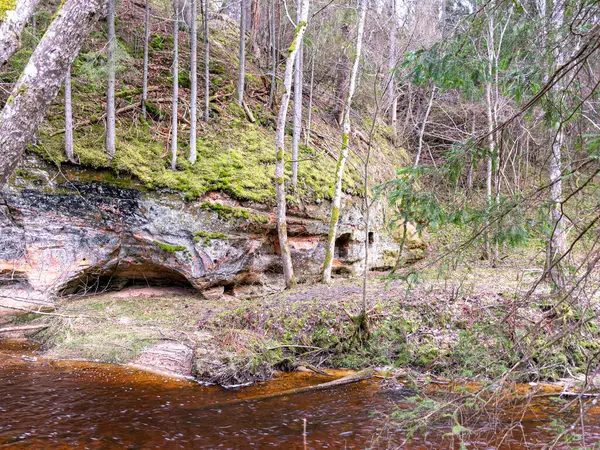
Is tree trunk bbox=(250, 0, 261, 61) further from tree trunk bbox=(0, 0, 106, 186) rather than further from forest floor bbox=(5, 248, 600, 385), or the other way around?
tree trunk bbox=(0, 0, 106, 186)

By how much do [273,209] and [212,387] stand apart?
218 inches

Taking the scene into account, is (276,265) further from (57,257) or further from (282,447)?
(282,447)

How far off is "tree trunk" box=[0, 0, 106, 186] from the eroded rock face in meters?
6.67

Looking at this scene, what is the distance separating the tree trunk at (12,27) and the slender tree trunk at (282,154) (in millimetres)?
7067

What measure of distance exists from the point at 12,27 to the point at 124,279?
843cm

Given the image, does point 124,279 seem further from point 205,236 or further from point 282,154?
point 282,154

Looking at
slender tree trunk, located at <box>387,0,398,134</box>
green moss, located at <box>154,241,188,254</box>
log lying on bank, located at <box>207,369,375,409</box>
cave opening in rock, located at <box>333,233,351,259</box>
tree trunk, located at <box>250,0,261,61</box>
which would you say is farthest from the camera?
tree trunk, located at <box>250,0,261,61</box>

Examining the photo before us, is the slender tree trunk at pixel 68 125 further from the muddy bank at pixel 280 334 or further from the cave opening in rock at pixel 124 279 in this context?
the muddy bank at pixel 280 334

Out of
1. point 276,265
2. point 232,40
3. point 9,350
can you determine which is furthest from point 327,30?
point 9,350

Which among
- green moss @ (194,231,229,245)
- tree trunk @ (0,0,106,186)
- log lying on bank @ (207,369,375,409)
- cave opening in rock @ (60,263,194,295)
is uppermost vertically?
tree trunk @ (0,0,106,186)

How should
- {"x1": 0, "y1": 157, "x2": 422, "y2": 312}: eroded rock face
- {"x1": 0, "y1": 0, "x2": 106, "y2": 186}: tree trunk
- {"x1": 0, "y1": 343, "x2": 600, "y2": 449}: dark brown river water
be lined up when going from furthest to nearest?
{"x1": 0, "y1": 157, "x2": 422, "y2": 312}: eroded rock face
{"x1": 0, "y1": 343, "x2": 600, "y2": 449}: dark brown river water
{"x1": 0, "y1": 0, "x2": 106, "y2": 186}: tree trunk

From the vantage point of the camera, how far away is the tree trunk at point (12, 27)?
3.30 meters

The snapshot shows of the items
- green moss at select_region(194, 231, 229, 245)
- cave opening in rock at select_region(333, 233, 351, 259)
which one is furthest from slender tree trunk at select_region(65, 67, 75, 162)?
cave opening in rock at select_region(333, 233, 351, 259)

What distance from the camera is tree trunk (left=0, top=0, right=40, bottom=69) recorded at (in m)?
3.30
